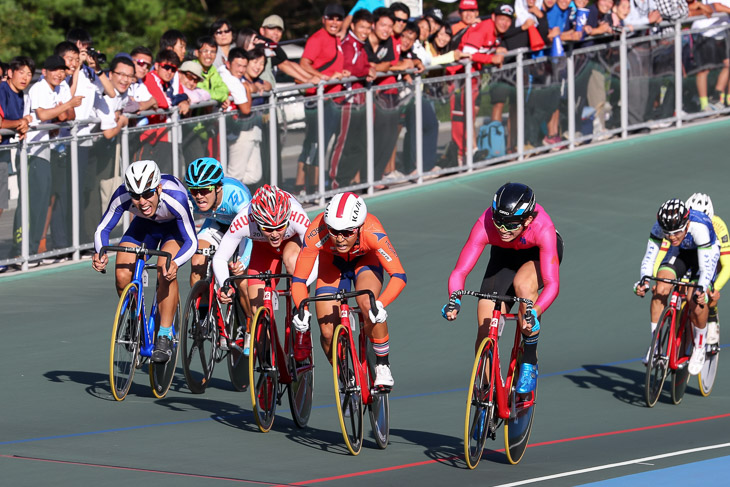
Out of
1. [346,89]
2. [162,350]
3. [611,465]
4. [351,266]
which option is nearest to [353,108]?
[346,89]

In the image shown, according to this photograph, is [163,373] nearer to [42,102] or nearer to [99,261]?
[99,261]

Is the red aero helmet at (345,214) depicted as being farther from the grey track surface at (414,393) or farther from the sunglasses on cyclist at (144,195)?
the sunglasses on cyclist at (144,195)

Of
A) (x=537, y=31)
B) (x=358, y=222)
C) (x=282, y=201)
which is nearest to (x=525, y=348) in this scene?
(x=358, y=222)

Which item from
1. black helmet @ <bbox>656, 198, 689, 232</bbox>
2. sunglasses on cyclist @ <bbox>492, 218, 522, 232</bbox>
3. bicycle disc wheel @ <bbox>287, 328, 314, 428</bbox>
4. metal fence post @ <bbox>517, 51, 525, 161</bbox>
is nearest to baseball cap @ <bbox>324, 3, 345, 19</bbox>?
metal fence post @ <bbox>517, 51, 525, 161</bbox>

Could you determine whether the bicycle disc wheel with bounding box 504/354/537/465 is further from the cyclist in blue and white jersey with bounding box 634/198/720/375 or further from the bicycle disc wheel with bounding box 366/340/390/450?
the cyclist in blue and white jersey with bounding box 634/198/720/375

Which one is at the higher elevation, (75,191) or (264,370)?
(75,191)

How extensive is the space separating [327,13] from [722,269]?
635cm

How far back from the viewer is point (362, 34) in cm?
1495

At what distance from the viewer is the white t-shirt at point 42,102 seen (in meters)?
12.1

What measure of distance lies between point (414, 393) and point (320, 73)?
5935 mm

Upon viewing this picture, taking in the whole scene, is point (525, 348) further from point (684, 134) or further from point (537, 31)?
point (684, 134)

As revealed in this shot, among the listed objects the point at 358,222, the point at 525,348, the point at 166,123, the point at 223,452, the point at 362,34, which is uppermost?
the point at 362,34

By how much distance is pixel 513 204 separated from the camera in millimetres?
7262

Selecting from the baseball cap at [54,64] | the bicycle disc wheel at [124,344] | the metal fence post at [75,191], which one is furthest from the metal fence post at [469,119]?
the bicycle disc wheel at [124,344]
